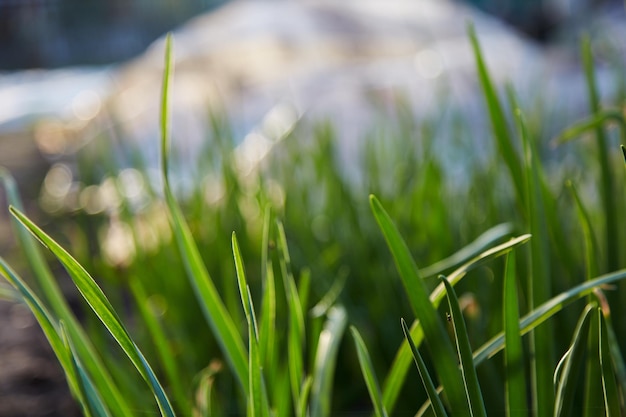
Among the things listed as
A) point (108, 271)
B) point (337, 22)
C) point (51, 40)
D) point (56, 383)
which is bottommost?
point (56, 383)

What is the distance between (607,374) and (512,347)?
1.8 inches

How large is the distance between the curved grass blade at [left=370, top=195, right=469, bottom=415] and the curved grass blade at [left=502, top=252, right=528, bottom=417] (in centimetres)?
2

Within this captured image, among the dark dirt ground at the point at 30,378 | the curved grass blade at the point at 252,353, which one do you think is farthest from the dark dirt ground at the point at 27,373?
the curved grass blade at the point at 252,353

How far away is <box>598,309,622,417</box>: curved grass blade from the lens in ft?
1.06

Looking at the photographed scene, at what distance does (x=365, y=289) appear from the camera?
802 millimetres

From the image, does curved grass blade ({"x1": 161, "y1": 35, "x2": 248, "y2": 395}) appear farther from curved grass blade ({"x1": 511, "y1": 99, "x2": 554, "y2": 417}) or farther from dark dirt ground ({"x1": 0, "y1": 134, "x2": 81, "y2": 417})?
dark dirt ground ({"x1": 0, "y1": 134, "x2": 81, "y2": 417})

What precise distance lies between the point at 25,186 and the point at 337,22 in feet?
4.92

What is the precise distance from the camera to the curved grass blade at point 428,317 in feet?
1.15

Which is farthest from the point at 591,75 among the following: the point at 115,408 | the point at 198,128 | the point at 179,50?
the point at 179,50

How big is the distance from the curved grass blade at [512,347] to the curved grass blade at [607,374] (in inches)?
1.6

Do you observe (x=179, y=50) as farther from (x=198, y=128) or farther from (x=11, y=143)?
(x=11, y=143)

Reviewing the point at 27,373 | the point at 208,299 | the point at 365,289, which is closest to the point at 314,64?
the point at 27,373

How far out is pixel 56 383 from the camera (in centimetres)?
97

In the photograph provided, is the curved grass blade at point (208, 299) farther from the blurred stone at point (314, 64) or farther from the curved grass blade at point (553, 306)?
the blurred stone at point (314, 64)
